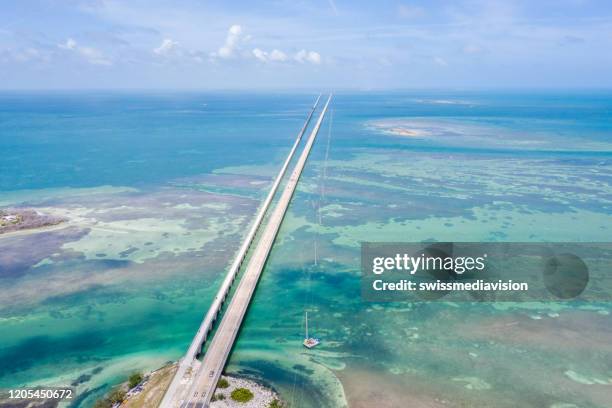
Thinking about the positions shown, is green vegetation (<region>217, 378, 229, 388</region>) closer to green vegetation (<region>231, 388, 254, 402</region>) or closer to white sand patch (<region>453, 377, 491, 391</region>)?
green vegetation (<region>231, 388, 254, 402</region>)

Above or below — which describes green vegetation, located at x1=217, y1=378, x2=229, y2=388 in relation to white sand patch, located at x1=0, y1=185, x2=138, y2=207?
below

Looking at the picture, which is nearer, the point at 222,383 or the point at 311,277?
the point at 222,383

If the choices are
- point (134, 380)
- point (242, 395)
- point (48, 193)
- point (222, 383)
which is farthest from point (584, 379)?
point (48, 193)

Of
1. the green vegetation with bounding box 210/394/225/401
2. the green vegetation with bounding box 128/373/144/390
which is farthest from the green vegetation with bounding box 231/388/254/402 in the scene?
the green vegetation with bounding box 128/373/144/390

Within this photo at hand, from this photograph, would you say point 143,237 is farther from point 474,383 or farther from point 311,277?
point 474,383

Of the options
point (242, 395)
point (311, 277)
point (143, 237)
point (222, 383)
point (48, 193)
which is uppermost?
point (48, 193)

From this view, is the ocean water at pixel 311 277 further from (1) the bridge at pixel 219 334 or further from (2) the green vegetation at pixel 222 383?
(2) the green vegetation at pixel 222 383
